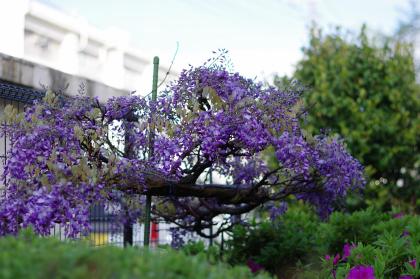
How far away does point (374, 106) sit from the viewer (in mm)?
12578

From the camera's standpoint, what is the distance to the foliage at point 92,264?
2709 millimetres

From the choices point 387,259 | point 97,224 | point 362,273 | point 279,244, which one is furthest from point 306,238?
point 362,273

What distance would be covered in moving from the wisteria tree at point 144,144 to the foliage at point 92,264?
2.16 meters

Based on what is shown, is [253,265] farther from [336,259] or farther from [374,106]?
[374,106]

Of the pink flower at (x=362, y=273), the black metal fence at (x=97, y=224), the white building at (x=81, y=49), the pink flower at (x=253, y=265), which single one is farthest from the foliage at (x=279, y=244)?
the white building at (x=81, y=49)

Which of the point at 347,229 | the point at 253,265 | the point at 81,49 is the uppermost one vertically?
the point at 81,49

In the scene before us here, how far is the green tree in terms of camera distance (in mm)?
12453

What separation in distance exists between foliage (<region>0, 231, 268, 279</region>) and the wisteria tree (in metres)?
2.16

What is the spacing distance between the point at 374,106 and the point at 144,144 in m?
7.18

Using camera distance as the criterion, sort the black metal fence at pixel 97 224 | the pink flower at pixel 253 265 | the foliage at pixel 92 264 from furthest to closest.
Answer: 1. the pink flower at pixel 253 265
2. the black metal fence at pixel 97 224
3. the foliage at pixel 92 264

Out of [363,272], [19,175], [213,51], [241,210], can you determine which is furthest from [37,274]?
[241,210]

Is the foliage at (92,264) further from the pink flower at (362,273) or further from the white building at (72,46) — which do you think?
the white building at (72,46)

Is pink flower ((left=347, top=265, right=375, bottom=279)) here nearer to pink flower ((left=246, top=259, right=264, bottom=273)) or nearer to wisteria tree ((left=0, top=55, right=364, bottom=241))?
wisteria tree ((left=0, top=55, right=364, bottom=241))

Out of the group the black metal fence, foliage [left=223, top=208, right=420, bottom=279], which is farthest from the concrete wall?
foliage [left=223, top=208, right=420, bottom=279]
